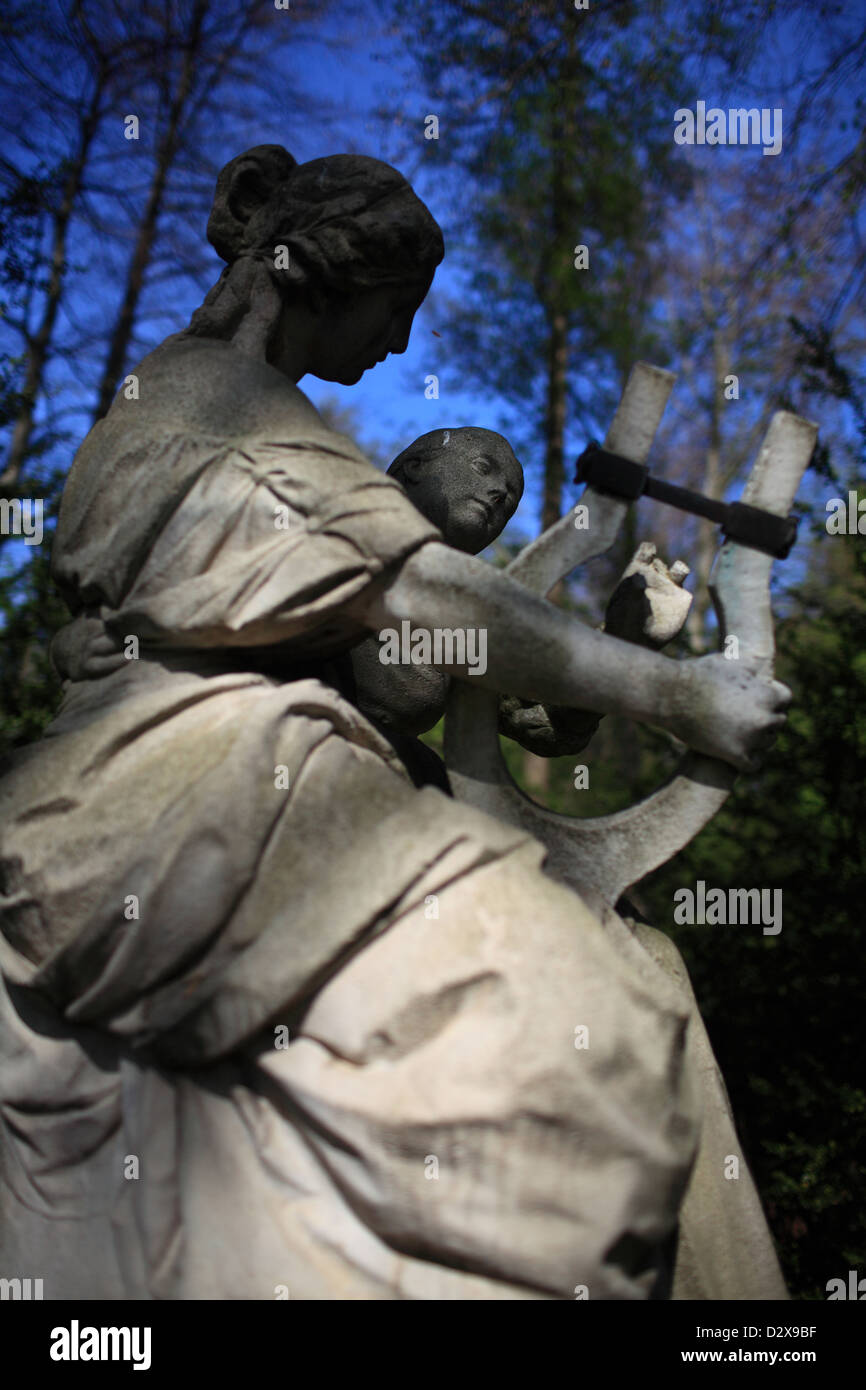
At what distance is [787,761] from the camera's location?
523 cm

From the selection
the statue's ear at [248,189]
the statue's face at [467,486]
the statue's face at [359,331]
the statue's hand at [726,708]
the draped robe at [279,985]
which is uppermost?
the statue's ear at [248,189]

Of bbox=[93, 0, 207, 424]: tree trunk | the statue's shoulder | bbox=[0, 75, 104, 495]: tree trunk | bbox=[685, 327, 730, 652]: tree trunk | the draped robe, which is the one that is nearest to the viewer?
the draped robe

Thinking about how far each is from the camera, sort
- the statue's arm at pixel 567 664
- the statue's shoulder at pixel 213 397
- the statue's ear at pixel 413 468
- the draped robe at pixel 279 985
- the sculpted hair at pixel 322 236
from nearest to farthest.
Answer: the draped robe at pixel 279 985, the statue's arm at pixel 567 664, the statue's shoulder at pixel 213 397, the sculpted hair at pixel 322 236, the statue's ear at pixel 413 468

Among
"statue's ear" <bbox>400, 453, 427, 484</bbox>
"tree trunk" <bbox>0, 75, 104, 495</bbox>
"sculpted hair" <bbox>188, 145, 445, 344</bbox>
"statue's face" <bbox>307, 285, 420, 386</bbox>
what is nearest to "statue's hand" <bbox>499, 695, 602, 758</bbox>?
"statue's ear" <bbox>400, 453, 427, 484</bbox>

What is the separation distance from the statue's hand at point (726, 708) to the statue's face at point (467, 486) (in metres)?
0.72

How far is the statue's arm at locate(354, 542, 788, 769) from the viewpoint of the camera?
191cm

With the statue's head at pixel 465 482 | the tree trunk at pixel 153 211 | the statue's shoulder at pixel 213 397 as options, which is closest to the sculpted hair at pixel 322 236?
the statue's shoulder at pixel 213 397

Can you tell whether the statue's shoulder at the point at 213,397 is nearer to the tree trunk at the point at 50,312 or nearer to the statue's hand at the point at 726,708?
the statue's hand at the point at 726,708

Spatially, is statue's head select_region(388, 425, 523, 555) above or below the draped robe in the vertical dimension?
above

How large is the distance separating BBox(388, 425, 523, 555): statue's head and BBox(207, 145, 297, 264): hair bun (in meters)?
0.58

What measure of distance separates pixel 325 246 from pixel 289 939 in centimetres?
133

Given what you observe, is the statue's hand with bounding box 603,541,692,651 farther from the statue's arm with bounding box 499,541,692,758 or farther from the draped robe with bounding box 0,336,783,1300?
the draped robe with bounding box 0,336,783,1300

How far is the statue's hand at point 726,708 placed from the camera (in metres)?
1.96
